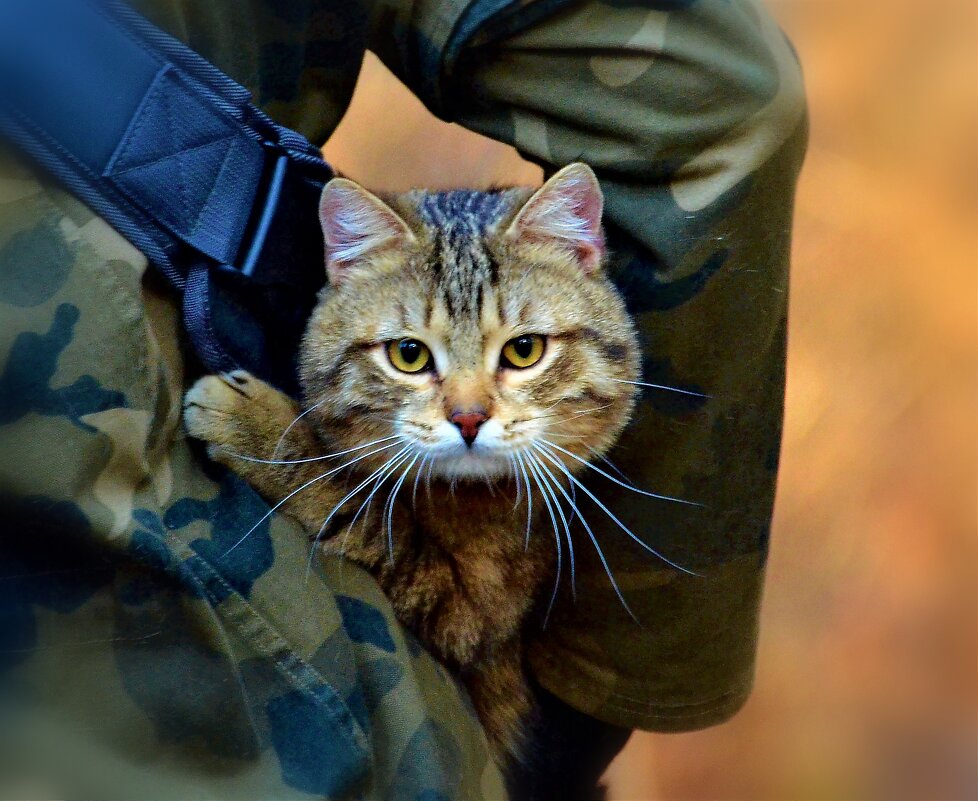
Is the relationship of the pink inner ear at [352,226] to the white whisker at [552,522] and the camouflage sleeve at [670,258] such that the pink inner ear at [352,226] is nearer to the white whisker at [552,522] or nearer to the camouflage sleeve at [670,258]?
the camouflage sleeve at [670,258]

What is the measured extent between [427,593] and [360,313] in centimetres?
27

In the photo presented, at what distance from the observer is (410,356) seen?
0.80 metres

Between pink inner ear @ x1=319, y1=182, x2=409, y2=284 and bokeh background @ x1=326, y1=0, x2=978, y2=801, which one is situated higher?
pink inner ear @ x1=319, y1=182, x2=409, y2=284

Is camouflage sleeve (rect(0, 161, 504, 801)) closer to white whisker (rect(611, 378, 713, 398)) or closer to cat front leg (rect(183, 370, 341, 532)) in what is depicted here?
cat front leg (rect(183, 370, 341, 532))

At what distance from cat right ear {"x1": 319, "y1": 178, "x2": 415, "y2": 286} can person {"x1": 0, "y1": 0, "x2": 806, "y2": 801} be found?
9 centimetres

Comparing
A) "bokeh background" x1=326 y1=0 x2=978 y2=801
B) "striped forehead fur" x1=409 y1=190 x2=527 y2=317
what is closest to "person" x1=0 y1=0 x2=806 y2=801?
"striped forehead fur" x1=409 y1=190 x2=527 y2=317

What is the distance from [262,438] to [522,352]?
9.9 inches

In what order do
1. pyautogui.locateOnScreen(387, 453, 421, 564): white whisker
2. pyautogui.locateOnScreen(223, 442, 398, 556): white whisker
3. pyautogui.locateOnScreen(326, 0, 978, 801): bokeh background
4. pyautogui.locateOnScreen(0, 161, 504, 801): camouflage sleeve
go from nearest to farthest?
1. pyautogui.locateOnScreen(0, 161, 504, 801): camouflage sleeve
2. pyautogui.locateOnScreen(223, 442, 398, 556): white whisker
3. pyautogui.locateOnScreen(387, 453, 421, 564): white whisker
4. pyautogui.locateOnScreen(326, 0, 978, 801): bokeh background

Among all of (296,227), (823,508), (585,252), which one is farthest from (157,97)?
(823,508)

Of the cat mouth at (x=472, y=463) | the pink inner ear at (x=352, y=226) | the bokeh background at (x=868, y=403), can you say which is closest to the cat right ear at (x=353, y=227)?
the pink inner ear at (x=352, y=226)

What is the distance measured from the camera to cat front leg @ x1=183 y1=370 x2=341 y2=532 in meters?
0.72

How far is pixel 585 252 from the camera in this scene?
82 cm

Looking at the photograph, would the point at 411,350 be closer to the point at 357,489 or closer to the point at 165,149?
the point at 357,489

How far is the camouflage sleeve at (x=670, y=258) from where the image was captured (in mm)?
679
